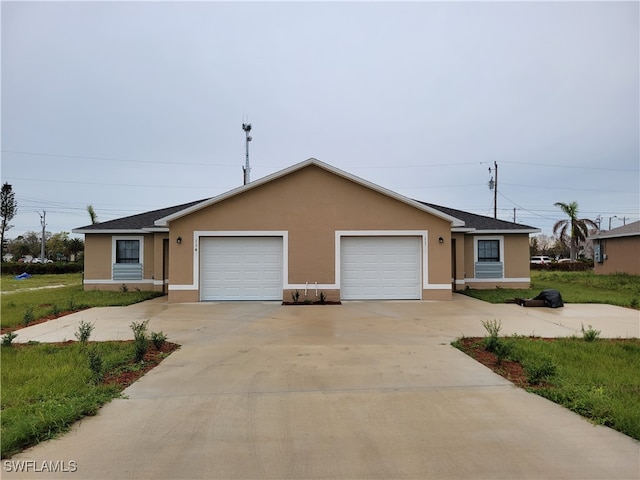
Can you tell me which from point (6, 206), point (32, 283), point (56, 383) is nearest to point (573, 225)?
point (56, 383)

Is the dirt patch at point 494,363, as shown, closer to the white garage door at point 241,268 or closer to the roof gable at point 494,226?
the white garage door at point 241,268

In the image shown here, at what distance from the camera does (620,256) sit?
23.5 m

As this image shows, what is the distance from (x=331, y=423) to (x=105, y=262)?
657 inches

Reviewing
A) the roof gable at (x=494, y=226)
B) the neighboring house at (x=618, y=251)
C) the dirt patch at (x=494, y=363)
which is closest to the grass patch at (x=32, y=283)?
the dirt patch at (x=494, y=363)

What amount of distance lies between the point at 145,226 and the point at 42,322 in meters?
7.72

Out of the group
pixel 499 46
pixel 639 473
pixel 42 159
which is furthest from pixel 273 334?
pixel 42 159

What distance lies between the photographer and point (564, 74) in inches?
552

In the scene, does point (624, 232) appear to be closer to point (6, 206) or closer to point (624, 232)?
point (624, 232)

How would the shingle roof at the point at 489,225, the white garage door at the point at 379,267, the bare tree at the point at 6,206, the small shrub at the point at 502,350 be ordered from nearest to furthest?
the small shrub at the point at 502,350 < the white garage door at the point at 379,267 < the shingle roof at the point at 489,225 < the bare tree at the point at 6,206

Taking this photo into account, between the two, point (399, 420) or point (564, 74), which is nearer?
point (399, 420)

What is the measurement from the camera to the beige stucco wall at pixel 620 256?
22172 millimetres

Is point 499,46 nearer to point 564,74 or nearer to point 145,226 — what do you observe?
point 564,74

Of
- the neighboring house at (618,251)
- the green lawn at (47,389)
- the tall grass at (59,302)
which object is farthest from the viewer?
the neighboring house at (618,251)
